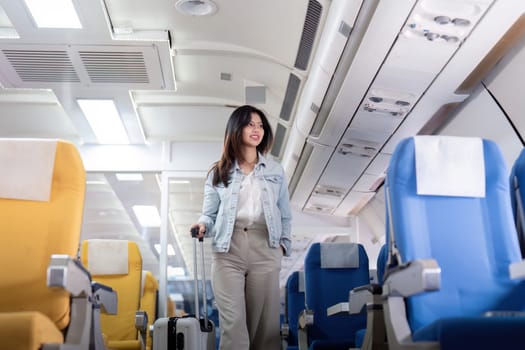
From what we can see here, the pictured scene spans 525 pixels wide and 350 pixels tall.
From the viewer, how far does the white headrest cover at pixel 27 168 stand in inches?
100.0

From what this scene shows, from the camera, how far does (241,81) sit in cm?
693

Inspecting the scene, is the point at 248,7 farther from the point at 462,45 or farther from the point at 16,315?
the point at 16,315

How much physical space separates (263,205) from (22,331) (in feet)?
5.78

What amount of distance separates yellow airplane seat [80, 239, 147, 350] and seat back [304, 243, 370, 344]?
6.28 ft

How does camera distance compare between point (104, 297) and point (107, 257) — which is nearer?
point (104, 297)

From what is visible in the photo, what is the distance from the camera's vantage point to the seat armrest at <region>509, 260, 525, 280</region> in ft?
7.35

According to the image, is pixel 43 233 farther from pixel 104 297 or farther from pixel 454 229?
pixel 454 229

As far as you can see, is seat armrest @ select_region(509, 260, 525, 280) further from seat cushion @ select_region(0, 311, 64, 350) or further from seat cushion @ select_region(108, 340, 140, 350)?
seat cushion @ select_region(108, 340, 140, 350)

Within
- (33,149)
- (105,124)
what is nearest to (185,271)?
(105,124)

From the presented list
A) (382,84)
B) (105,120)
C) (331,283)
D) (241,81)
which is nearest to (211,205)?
(331,283)

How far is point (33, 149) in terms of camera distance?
259 centimetres

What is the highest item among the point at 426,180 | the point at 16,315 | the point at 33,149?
the point at 33,149

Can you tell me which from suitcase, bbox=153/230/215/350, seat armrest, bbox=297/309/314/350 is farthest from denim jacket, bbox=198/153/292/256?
seat armrest, bbox=297/309/314/350

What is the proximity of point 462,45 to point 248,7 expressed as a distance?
1.96 metres
